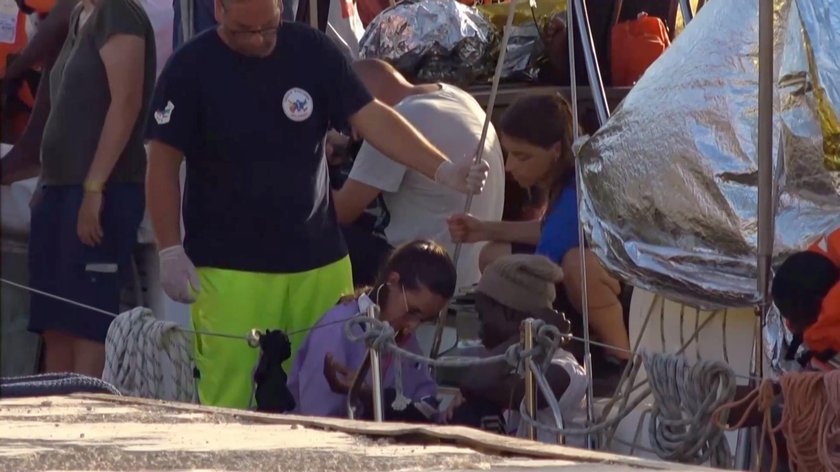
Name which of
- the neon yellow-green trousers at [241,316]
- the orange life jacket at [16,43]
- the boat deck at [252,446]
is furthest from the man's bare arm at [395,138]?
the orange life jacket at [16,43]

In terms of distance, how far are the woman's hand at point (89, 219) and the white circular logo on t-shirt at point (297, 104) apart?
3.83 ft

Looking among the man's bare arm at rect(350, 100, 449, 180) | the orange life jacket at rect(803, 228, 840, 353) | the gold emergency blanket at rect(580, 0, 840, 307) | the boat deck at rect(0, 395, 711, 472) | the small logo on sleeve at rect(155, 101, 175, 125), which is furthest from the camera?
the man's bare arm at rect(350, 100, 449, 180)

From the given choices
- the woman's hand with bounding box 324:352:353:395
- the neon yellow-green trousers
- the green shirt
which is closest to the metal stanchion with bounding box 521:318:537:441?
the woman's hand with bounding box 324:352:353:395

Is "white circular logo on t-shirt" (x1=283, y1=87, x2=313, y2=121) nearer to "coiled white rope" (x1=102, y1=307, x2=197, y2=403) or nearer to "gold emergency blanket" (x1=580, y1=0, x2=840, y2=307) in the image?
"coiled white rope" (x1=102, y1=307, x2=197, y2=403)

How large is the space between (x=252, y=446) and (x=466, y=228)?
2.68m

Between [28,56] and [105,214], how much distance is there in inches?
38.5

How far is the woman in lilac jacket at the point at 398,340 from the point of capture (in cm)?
406

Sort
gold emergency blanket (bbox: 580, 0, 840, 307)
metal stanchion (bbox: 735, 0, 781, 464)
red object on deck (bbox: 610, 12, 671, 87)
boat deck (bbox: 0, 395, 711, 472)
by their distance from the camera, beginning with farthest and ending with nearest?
red object on deck (bbox: 610, 12, 671, 87) → gold emergency blanket (bbox: 580, 0, 840, 307) → metal stanchion (bbox: 735, 0, 781, 464) → boat deck (bbox: 0, 395, 711, 472)

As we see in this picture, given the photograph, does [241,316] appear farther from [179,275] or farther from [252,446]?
[252,446]

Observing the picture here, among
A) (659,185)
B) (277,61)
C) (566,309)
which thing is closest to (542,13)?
(566,309)

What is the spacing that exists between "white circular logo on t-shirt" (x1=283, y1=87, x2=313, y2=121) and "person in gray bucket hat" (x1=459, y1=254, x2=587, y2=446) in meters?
0.60

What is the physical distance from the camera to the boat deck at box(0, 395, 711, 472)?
1.88 meters

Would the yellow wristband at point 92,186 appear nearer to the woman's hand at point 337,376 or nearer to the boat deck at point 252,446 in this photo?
the woman's hand at point 337,376

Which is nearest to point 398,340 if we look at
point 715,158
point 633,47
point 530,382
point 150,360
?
point 150,360
